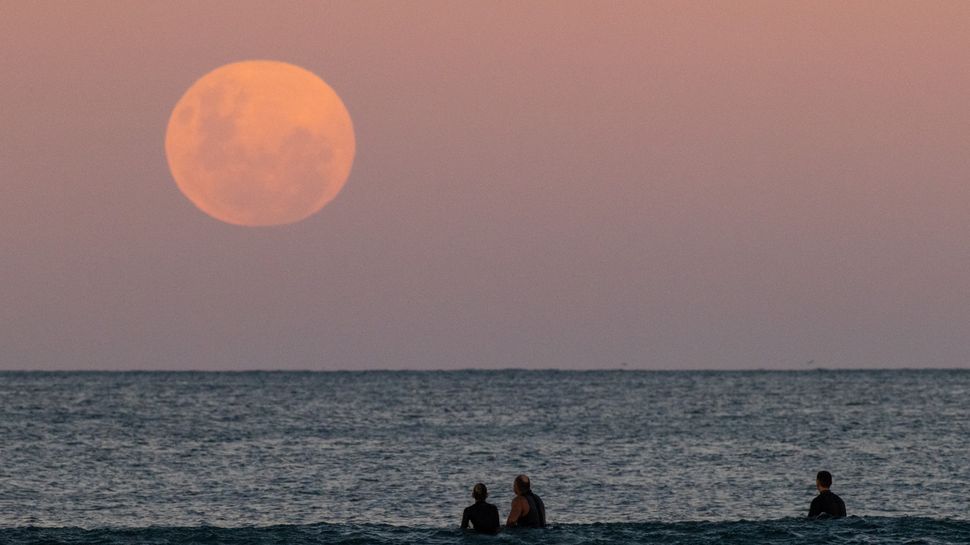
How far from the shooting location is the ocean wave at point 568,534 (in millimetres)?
32719

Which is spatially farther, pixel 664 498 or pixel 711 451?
pixel 711 451

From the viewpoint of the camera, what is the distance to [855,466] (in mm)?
64812

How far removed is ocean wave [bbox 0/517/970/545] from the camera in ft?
107

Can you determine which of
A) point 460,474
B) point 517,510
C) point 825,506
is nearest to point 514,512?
point 517,510

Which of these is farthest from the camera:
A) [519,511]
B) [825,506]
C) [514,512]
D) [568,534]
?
[825,506]

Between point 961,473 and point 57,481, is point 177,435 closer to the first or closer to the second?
point 57,481

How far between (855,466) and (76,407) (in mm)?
88639

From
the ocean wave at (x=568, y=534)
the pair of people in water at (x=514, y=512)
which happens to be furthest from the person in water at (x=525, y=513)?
the ocean wave at (x=568, y=534)

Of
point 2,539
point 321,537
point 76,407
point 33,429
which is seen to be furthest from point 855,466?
point 76,407

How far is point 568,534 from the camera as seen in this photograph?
111 ft

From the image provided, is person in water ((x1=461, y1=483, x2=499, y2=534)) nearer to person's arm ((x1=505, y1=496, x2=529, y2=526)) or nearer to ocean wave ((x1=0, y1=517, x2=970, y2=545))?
ocean wave ((x1=0, y1=517, x2=970, y2=545))

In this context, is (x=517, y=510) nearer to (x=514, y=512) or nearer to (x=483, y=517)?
(x=514, y=512)

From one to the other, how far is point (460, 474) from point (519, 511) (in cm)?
2655

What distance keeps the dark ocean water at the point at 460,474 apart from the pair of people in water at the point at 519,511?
398 mm
